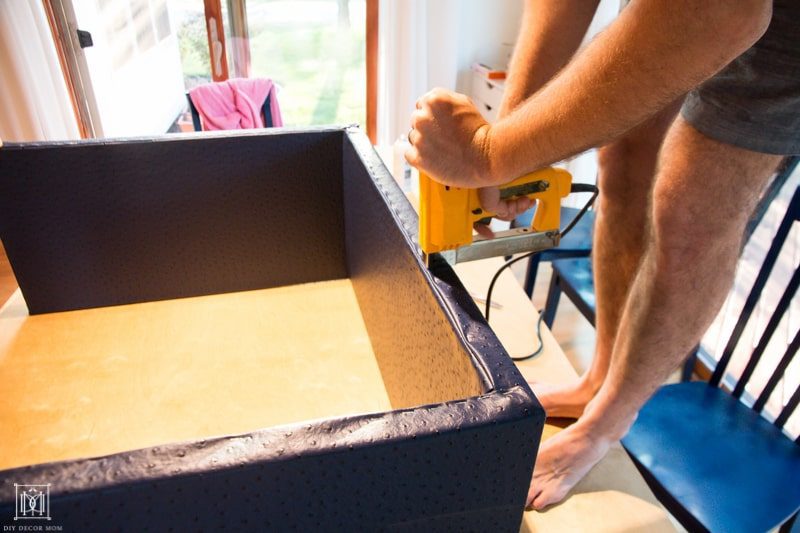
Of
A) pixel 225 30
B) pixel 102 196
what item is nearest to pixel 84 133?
pixel 225 30

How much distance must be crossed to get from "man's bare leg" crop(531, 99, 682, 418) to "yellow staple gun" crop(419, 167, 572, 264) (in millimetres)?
267

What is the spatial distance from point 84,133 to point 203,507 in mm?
2778

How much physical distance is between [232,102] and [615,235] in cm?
174

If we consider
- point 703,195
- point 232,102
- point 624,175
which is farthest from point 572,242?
point 232,102

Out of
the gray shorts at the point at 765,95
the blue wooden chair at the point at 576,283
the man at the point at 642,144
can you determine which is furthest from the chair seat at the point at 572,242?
the gray shorts at the point at 765,95

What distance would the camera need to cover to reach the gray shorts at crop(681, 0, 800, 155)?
68 centimetres

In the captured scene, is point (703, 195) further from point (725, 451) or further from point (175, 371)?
point (175, 371)

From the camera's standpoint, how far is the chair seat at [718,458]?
907 millimetres

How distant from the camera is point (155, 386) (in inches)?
36.0

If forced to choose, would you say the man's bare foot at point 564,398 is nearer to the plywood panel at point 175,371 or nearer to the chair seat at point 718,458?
the chair seat at point 718,458

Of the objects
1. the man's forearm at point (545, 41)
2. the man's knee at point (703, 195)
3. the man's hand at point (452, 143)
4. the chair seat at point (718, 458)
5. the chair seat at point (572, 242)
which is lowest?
the chair seat at point (572, 242)

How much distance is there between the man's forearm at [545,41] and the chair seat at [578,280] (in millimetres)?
777

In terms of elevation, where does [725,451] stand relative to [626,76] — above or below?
below

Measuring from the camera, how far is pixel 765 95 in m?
0.71
